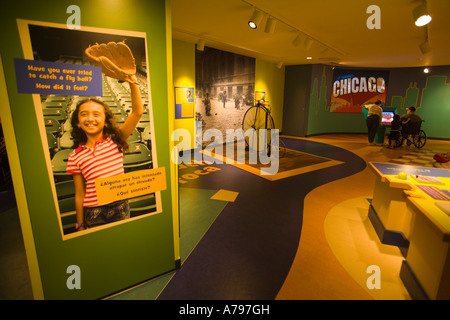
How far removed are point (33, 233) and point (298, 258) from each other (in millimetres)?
2279

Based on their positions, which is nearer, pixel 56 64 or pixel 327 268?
pixel 56 64

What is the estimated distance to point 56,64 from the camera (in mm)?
1535

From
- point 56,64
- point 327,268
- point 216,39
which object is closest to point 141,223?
point 56,64

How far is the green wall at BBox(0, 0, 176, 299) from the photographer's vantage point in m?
1.46

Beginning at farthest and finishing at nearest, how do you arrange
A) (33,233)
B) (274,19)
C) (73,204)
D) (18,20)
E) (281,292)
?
(274,19) < (281,292) < (73,204) < (33,233) < (18,20)

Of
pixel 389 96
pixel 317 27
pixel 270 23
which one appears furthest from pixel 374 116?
pixel 270 23

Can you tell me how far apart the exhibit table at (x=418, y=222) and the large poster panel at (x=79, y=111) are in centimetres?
213

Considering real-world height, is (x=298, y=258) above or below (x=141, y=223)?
below

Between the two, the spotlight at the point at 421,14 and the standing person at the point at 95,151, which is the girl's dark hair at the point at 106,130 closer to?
the standing person at the point at 95,151

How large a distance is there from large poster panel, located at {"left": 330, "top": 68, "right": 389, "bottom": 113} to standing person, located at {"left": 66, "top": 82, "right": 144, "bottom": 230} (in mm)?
11243

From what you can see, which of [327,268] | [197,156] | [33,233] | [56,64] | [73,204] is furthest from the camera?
[197,156]

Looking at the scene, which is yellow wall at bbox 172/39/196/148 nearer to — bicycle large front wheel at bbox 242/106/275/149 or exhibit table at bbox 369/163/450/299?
bicycle large front wheel at bbox 242/106/275/149

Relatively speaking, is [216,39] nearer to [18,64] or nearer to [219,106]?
[219,106]

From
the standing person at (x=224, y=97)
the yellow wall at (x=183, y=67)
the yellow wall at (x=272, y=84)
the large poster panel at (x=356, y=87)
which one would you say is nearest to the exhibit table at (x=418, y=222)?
the yellow wall at (x=183, y=67)
